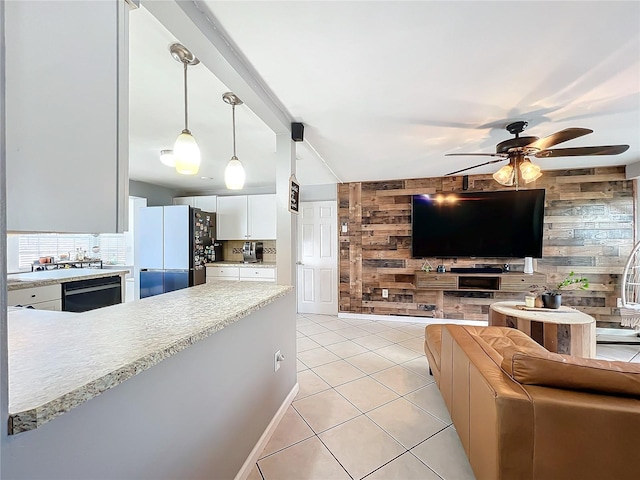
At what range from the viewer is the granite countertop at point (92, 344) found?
24.5 inches

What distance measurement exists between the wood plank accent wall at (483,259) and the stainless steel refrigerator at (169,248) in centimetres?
236

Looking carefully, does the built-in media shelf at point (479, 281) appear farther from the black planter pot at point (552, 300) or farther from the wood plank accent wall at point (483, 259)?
the black planter pot at point (552, 300)

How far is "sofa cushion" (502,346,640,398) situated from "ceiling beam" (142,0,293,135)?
1.94 metres

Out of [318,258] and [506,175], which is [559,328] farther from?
[318,258]

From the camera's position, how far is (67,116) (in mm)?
649

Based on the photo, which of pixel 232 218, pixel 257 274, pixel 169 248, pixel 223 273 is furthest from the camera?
pixel 232 218

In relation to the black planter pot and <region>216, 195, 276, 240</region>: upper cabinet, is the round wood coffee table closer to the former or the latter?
the black planter pot

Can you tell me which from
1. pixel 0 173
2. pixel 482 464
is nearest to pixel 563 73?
pixel 482 464

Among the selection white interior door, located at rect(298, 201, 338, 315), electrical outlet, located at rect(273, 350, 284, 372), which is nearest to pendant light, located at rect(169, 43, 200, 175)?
electrical outlet, located at rect(273, 350, 284, 372)

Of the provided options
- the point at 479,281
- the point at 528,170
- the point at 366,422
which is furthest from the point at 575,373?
the point at 479,281

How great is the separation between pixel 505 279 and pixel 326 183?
3.02 m

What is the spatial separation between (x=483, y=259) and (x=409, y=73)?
3464 millimetres

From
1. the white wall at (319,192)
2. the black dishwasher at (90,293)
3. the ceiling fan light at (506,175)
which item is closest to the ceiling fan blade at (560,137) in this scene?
the ceiling fan light at (506,175)

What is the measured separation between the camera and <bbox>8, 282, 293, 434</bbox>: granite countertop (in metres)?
0.62
